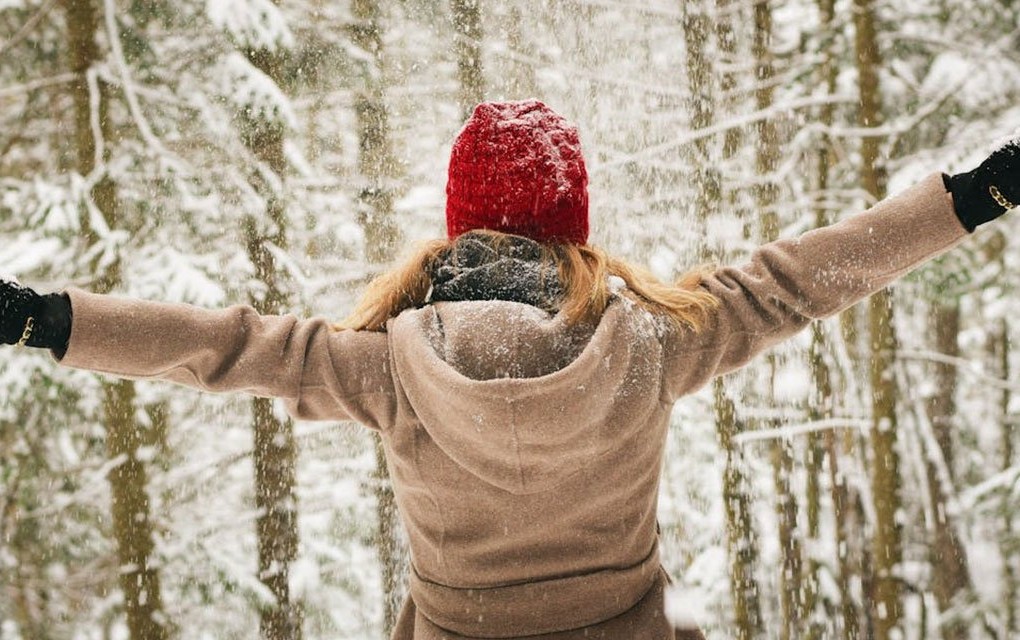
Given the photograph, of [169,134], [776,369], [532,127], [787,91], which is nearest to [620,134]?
[787,91]

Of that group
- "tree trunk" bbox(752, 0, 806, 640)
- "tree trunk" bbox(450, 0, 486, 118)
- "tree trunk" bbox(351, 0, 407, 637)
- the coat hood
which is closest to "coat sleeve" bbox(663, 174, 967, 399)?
the coat hood

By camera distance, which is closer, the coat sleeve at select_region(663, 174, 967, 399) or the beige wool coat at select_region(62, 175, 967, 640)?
the beige wool coat at select_region(62, 175, 967, 640)

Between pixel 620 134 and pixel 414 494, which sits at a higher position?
pixel 620 134

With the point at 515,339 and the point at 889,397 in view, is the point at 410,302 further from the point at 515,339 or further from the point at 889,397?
the point at 889,397

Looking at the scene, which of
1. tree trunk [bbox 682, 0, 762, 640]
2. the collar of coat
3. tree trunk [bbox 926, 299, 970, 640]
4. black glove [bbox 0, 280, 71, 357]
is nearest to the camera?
black glove [bbox 0, 280, 71, 357]

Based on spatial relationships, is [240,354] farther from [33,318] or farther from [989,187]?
[989,187]

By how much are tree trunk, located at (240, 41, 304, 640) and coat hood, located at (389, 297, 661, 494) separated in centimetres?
502

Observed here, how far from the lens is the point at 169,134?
20.5 ft

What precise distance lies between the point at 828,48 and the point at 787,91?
0.48m

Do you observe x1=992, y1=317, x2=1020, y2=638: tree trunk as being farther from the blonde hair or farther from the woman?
the blonde hair

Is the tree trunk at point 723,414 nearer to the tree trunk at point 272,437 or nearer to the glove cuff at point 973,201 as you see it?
the tree trunk at point 272,437

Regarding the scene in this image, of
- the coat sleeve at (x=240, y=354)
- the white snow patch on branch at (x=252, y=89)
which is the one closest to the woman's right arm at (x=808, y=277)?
the coat sleeve at (x=240, y=354)

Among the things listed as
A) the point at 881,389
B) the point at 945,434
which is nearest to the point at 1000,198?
the point at 881,389

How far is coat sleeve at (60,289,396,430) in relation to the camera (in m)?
1.51
